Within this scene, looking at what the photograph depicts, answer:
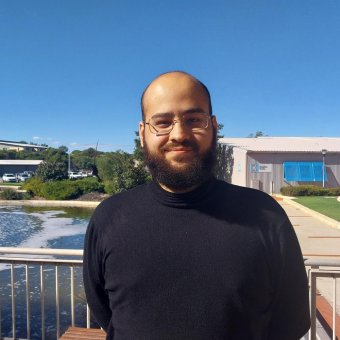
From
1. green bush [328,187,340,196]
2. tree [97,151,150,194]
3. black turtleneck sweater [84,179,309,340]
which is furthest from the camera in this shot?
tree [97,151,150,194]

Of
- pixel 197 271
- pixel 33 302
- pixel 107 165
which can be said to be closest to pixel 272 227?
pixel 197 271

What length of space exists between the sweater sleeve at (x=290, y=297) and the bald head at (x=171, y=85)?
532 millimetres

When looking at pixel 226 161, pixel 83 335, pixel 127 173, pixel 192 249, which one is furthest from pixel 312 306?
pixel 226 161

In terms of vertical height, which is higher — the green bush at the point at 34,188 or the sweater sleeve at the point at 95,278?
the sweater sleeve at the point at 95,278

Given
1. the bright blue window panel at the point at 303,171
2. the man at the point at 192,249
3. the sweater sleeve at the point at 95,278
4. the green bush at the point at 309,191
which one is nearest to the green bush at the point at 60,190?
the bright blue window panel at the point at 303,171

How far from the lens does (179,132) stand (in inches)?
49.1

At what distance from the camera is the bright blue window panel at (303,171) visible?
82.8 feet

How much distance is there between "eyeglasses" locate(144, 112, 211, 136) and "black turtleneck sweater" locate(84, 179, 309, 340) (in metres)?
0.20

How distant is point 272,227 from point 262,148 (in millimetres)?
25742

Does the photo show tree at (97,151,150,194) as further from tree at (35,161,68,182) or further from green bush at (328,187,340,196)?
tree at (35,161,68,182)

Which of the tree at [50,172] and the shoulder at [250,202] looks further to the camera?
the tree at [50,172]

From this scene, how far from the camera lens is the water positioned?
6.08m

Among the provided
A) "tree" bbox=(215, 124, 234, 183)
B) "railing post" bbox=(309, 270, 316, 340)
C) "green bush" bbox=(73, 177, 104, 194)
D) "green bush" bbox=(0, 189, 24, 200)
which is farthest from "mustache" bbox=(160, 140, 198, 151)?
"green bush" bbox=(0, 189, 24, 200)

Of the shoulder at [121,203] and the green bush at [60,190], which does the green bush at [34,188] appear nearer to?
the green bush at [60,190]
